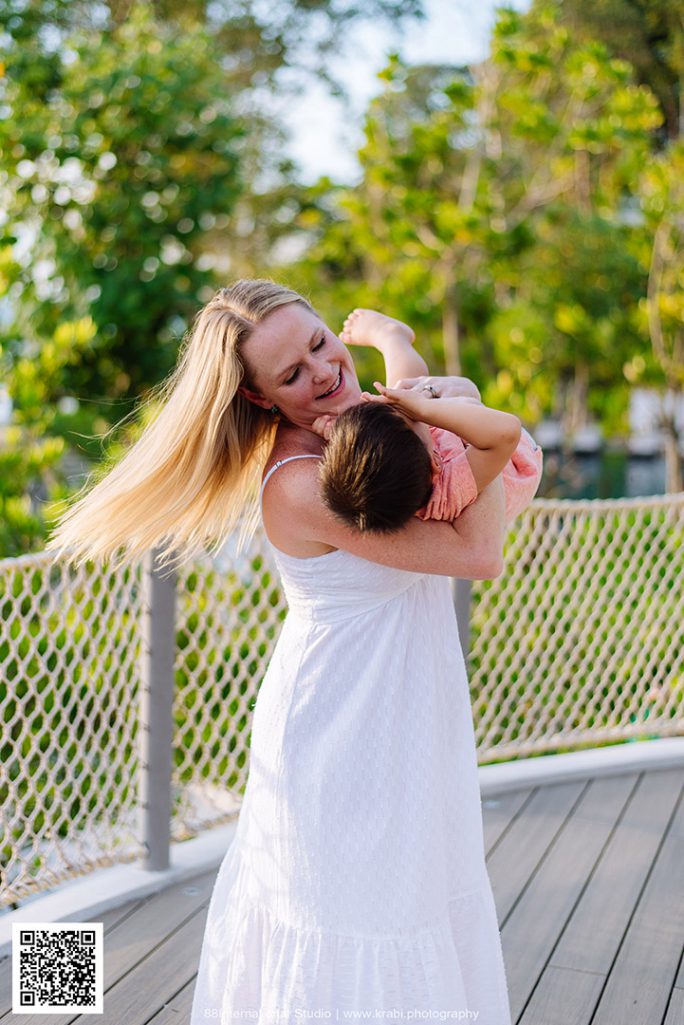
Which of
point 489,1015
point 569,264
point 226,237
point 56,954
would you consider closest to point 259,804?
point 489,1015

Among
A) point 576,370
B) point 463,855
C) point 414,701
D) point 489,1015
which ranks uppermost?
point 414,701

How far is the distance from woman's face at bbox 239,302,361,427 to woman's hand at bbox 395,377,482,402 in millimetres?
75

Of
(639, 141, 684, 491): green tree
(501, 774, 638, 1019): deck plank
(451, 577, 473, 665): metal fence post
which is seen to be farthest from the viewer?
(639, 141, 684, 491): green tree

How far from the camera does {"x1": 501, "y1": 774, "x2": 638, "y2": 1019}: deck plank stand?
81.0 inches

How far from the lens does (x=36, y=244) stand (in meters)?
7.38

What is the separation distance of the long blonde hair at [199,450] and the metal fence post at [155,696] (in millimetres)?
687

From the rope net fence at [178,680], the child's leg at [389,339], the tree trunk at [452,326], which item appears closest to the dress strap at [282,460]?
the child's leg at [389,339]

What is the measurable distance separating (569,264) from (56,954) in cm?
848

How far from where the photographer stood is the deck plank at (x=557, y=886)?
206cm

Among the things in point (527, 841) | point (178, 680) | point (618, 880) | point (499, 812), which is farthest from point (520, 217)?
point (618, 880)

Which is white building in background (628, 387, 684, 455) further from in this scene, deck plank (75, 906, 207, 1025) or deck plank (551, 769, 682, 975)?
deck plank (75, 906, 207, 1025)

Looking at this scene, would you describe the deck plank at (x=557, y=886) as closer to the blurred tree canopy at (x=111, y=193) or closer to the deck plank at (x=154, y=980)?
the deck plank at (x=154, y=980)

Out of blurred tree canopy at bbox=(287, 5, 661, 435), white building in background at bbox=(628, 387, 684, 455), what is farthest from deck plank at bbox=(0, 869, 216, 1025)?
white building in background at bbox=(628, 387, 684, 455)

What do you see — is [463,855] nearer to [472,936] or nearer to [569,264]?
[472,936]
